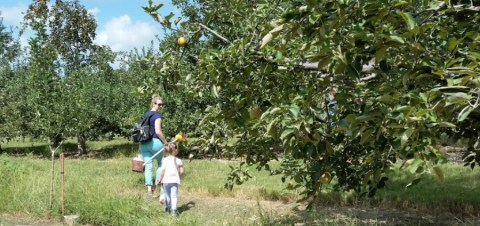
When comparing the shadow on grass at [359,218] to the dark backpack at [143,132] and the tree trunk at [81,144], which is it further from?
the tree trunk at [81,144]

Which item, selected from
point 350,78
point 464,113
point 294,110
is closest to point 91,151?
point 350,78

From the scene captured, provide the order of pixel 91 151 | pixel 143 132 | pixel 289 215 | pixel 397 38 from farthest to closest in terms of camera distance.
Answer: pixel 91 151
pixel 143 132
pixel 289 215
pixel 397 38

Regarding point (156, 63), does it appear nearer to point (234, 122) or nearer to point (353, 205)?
point (234, 122)

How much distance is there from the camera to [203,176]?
1065cm

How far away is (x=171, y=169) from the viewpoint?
24.3ft

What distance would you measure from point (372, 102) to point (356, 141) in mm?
1351

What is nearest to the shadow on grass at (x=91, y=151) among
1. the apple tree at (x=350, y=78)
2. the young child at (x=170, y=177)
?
the young child at (x=170, y=177)

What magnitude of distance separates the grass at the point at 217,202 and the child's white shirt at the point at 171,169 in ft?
1.38

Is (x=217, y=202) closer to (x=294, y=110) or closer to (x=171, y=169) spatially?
(x=171, y=169)

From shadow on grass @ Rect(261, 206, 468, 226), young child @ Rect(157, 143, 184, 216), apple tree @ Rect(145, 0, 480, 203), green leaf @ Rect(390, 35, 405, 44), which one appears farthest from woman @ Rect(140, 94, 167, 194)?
green leaf @ Rect(390, 35, 405, 44)

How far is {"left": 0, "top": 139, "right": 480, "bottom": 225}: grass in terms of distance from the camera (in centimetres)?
634

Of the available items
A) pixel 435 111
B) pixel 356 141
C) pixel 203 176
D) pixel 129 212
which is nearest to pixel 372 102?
pixel 435 111

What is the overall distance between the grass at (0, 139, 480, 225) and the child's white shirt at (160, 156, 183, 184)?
16.5 inches

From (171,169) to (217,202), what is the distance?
3.04 ft
